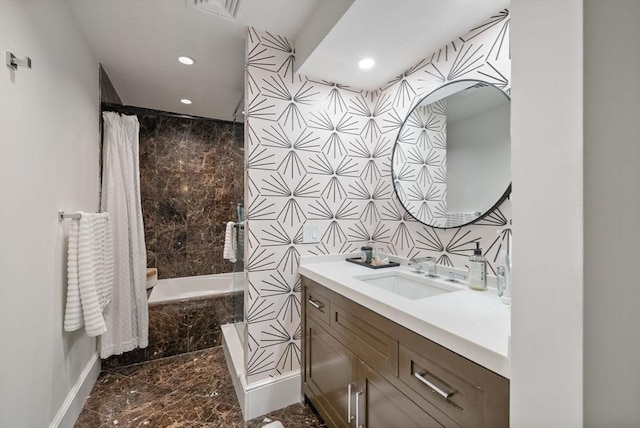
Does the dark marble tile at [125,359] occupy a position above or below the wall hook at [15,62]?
below

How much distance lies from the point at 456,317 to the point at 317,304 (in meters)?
0.87

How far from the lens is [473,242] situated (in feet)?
4.59

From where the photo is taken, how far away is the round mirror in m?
1.31

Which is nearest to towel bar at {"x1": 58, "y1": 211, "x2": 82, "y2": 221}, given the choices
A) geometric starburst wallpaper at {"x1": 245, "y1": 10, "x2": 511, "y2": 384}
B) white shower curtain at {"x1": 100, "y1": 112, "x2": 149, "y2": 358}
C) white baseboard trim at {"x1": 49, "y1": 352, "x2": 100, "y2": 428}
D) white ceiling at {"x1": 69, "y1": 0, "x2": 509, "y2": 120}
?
white shower curtain at {"x1": 100, "y1": 112, "x2": 149, "y2": 358}

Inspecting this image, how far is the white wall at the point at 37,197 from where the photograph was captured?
1.03 meters

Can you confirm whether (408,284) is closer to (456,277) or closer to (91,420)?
(456,277)

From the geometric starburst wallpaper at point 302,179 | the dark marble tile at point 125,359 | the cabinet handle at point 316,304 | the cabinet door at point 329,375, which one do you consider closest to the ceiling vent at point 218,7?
the geometric starburst wallpaper at point 302,179

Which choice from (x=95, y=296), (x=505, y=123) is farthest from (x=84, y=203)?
(x=505, y=123)

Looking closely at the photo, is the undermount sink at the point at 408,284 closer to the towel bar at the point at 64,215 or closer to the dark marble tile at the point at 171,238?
the towel bar at the point at 64,215

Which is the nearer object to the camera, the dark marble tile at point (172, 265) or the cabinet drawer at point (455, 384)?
the cabinet drawer at point (455, 384)

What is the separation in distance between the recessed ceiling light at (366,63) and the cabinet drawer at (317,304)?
4.72 ft

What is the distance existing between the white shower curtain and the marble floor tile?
24 centimetres

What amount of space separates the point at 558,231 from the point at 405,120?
4.81 ft

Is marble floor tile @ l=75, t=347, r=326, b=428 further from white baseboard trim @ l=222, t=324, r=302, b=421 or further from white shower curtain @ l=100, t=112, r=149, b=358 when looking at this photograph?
white shower curtain @ l=100, t=112, r=149, b=358
